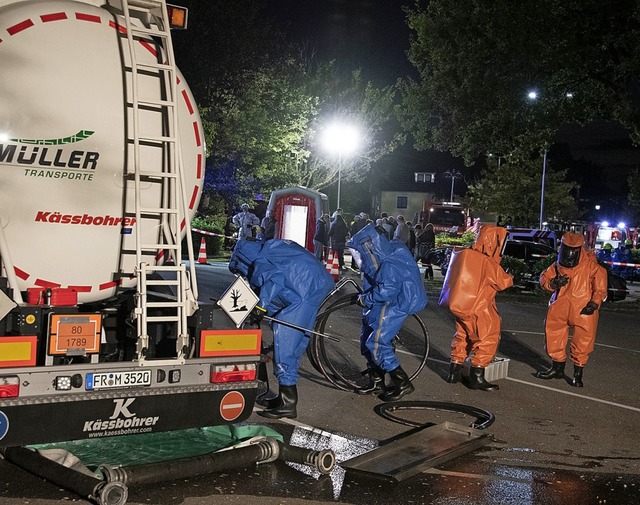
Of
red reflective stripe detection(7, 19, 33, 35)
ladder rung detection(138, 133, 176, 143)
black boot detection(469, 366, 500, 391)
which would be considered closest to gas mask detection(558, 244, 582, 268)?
black boot detection(469, 366, 500, 391)

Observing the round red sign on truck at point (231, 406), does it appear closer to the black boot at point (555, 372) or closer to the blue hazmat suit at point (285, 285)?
the blue hazmat suit at point (285, 285)

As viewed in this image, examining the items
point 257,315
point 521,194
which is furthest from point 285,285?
point 521,194

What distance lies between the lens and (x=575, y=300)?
9.93 metres

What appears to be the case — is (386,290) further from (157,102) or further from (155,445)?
(157,102)

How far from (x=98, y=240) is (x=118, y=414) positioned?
1.13m

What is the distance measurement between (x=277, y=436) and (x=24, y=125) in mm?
2729

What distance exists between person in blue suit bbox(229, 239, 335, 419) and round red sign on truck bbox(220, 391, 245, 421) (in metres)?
1.76

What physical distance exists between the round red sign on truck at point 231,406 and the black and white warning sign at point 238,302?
1.47ft

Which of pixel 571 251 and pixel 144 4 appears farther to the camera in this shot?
pixel 571 251

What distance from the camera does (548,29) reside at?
21.4 m

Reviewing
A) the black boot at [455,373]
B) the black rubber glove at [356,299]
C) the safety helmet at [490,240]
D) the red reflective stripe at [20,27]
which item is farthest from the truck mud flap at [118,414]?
the safety helmet at [490,240]

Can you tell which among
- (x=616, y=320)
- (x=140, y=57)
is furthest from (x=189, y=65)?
(x=140, y=57)

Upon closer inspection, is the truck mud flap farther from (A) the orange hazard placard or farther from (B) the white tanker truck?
(A) the orange hazard placard

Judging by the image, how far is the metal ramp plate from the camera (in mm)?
6117
